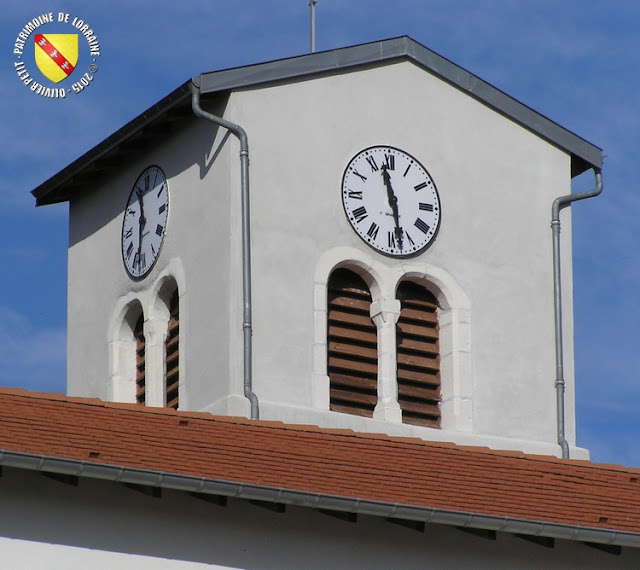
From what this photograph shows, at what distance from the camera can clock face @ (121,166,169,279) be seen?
3066 cm

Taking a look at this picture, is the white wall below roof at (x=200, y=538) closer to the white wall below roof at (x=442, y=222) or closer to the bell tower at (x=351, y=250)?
the bell tower at (x=351, y=250)

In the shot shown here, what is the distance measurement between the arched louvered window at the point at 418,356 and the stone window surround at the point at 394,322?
97 millimetres

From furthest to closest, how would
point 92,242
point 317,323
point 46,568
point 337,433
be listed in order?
1. point 92,242
2. point 317,323
3. point 337,433
4. point 46,568

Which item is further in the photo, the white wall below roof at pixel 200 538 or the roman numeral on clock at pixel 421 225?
the roman numeral on clock at pixel 421 225

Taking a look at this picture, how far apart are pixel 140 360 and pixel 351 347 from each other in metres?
3.06

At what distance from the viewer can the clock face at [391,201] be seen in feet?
97.3

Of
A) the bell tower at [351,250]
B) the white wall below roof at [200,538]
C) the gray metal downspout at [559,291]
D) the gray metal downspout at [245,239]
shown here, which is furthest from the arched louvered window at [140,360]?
the white wall below roof at [200,538]

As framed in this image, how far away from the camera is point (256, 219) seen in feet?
95.2

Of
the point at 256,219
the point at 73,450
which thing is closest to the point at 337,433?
the point at 73,450

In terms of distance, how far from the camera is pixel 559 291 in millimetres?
30484

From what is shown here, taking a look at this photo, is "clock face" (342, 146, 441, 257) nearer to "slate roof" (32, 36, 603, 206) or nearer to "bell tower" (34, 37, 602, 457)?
"bell tower" (34, 37, 602, 457)

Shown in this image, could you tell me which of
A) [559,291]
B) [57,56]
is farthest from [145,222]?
[57,56]

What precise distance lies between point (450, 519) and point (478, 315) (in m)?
7.37

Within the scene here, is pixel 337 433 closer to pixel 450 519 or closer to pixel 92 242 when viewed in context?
pixel 450 519
